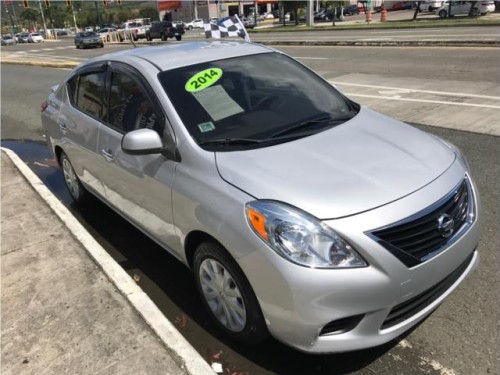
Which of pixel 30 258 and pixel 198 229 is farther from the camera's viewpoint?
pixel 30 258

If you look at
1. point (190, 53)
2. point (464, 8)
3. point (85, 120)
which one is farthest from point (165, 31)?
point (190, 53)

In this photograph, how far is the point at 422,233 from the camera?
2.31 meters

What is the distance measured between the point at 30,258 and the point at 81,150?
1052 mm

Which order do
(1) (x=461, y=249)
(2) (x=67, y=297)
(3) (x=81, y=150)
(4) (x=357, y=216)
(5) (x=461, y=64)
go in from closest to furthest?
(4) (x=357, y=216) → (1) (x=461, y=249) → (2) (x=67, y=297) → (3) (x=81, y=150) → (5) (x=461, y=64)

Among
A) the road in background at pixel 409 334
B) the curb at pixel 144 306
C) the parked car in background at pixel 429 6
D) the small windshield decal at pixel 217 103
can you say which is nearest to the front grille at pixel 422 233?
the road in background at pixel 409 334

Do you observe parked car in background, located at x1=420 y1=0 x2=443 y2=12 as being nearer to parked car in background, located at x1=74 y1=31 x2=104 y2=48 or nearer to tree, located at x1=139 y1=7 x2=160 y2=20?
parked car in background, located at x1=74 y1=31 x2=104 y2=48

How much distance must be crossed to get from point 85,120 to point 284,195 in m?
2.52

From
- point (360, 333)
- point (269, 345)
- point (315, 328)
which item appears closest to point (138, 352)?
point (269, 345)

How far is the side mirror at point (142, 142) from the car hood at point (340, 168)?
17.3 inches

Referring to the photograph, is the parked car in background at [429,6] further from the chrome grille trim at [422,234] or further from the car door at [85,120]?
the chrome grille trim at [422,234]

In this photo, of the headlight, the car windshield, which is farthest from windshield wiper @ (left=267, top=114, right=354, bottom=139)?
the headlight

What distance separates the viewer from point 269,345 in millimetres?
2828

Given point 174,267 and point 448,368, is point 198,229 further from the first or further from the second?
point 448,368

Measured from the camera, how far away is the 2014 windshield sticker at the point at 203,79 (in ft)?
10.5
